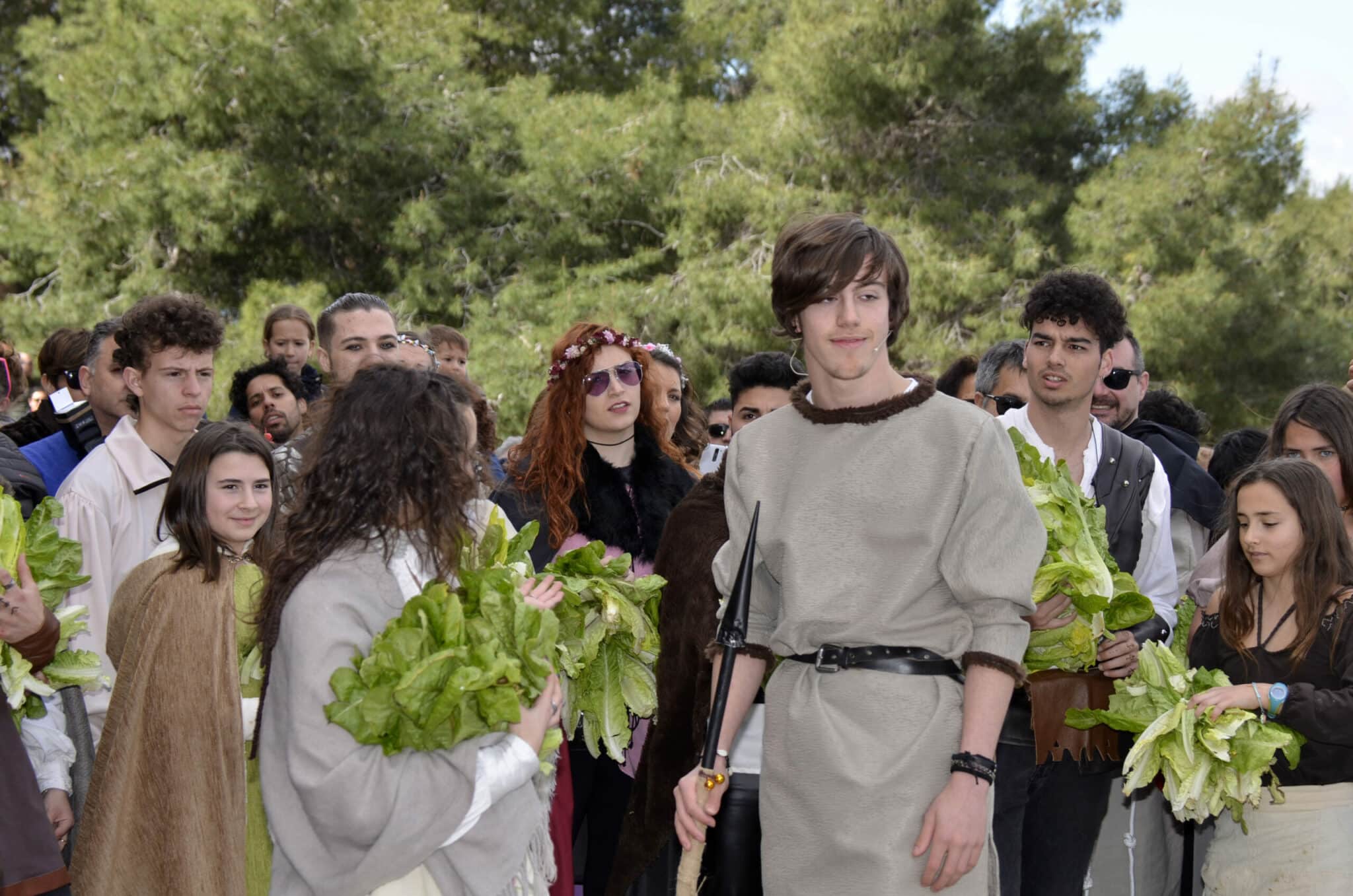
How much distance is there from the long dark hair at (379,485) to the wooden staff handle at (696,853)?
2.49ft

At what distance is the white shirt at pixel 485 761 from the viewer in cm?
294

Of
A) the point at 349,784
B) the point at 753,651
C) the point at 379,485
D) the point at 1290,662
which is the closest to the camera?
the point at 349,784

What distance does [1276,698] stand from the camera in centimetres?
416

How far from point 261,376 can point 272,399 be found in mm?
170

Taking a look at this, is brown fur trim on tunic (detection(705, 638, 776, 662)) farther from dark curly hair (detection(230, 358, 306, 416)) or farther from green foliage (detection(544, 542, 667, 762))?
dark curly hair (detection(230, 358, 306, 416))

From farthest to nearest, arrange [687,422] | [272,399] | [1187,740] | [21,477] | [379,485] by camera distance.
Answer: [687,422], [272,399], [21,477], [1187,740], [379,485]

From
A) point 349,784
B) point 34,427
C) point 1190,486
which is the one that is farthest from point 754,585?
point 34,427

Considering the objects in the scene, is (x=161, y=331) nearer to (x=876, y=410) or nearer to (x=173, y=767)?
(x=173, y=767)

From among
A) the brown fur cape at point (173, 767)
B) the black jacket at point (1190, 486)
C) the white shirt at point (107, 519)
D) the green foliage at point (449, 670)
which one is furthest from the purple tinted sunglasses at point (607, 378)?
the green foliage at point (449, 670)

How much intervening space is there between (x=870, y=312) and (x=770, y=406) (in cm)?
325

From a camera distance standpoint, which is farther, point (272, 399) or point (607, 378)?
point (272, 399)

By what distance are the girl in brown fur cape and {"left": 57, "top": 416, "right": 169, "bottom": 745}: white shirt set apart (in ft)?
1.81

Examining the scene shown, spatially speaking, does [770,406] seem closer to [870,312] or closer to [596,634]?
[596,634]

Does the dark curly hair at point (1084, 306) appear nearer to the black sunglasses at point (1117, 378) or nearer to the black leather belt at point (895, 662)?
the black sunglasses at point (1117, 378)
